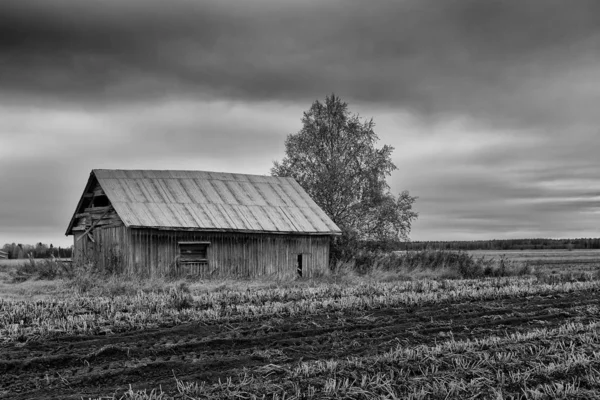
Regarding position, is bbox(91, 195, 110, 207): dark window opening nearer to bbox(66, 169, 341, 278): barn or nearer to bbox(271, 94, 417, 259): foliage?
bbox(66, 169, 341, 278): barn

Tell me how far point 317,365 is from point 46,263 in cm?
1904

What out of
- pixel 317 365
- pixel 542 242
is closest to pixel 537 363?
pixel 317 365

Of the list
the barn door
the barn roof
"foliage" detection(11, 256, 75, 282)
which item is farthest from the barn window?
the barn door

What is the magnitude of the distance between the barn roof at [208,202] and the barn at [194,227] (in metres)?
0.04

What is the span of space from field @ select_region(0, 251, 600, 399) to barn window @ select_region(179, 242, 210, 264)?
8849mm

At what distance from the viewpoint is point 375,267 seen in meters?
30.8

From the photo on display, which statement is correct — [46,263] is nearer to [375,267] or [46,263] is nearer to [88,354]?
[375,267]

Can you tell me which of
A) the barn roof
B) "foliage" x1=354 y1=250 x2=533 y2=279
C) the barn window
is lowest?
"foliage" x1=354 y1=250 x2=533 y2=279

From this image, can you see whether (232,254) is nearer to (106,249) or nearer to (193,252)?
(193,252)

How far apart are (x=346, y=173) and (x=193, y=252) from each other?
44.1ft

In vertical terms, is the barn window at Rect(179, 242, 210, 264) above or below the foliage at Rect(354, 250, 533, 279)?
above

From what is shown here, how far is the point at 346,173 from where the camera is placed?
3688 centimetres

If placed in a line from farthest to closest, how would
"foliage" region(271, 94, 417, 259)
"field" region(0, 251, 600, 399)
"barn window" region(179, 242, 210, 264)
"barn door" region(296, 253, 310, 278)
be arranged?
"foliage" region(271, 94, 417, 259) → "barn door" region(296, 253, 310, 278) → "barn window" region(179, 242, 210, 264) → "field" region(0, 251, 600, 399)

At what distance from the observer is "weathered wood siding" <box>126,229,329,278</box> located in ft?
80.9
